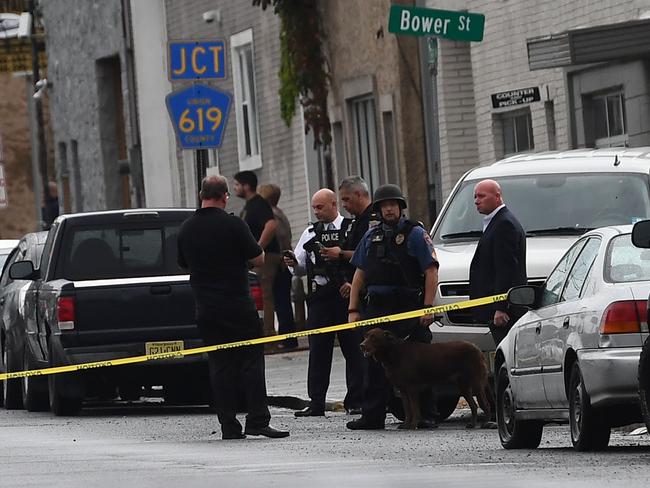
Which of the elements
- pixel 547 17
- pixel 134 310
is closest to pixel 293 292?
pixel 547 17

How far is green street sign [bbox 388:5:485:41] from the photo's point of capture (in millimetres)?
20391

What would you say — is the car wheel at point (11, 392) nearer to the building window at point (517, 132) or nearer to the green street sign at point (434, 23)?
the green street sign at point (434, 23)

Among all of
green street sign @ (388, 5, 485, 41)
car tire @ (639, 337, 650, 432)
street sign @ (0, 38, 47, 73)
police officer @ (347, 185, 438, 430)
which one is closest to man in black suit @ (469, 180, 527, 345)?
police officer @ (347, 185, 438, 430)

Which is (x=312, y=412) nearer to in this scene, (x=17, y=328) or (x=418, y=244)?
(x=418, y=244)

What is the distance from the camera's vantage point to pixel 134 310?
2008 centimetres

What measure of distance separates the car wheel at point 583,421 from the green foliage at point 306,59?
61.9ft

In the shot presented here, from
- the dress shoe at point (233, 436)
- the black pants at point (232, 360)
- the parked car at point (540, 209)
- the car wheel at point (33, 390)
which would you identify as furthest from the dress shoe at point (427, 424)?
the car wheel at point (33, 390)

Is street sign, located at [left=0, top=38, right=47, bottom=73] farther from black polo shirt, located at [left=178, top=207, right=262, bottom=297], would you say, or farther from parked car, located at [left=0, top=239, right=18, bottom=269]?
black polo shirt, located at [left=178, top=207, right=262, bottom=297]

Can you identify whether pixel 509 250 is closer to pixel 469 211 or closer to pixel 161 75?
pixel 469 211

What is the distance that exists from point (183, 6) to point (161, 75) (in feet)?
8.61

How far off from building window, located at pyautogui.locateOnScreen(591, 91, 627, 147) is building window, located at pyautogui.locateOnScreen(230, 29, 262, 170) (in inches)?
409

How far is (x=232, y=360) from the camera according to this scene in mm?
17219

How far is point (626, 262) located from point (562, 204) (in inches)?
203

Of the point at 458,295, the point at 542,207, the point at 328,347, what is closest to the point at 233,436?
the point at 458,295
